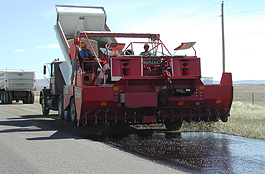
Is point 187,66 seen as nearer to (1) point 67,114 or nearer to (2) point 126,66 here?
(2) point 126,66

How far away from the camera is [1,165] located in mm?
6051

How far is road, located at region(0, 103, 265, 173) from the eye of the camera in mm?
5727

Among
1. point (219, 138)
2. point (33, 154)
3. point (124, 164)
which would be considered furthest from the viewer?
point (219, 138)

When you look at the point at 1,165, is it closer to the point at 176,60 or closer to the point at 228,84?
the point at 176,60

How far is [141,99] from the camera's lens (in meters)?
9.23

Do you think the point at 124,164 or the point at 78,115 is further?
the point at 78,115

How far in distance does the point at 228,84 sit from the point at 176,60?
1.68 metres

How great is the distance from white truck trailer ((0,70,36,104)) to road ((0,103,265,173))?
23151mm

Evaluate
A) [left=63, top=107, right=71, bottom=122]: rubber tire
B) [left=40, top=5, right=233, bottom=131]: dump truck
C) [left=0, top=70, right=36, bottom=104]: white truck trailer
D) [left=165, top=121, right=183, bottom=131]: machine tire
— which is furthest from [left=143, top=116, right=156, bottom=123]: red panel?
[left=0, top=70, right=36, bottom=104]: white truck trailer

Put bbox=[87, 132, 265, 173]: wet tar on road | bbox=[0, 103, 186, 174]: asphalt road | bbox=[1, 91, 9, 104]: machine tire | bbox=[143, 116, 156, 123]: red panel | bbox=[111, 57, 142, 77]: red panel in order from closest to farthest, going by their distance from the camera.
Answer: bbox=[0, 103, 186, 174]: asphalt road → bbox=[87, 132, 265, 173]: wet tar on road → bbox=[143, 116, 156, 123]: red panel → bbox=[111, 57, 142, 77]: red panel → bbox=[1, 91, 9, 104]: machine tire

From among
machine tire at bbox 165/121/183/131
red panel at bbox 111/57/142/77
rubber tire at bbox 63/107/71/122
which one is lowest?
machine tire at bbox 165/121/183/131

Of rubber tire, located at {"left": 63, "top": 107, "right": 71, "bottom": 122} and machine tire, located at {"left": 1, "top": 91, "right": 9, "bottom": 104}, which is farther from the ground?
machine tire, located at {"left": 1, "top": 91, "right": 9, "bottom": 104}

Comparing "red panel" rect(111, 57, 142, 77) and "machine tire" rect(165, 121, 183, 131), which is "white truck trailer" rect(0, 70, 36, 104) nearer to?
"machine tire" rect(165, 121, 183, 131)

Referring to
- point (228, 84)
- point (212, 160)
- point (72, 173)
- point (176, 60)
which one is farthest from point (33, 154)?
point (228, 84)
